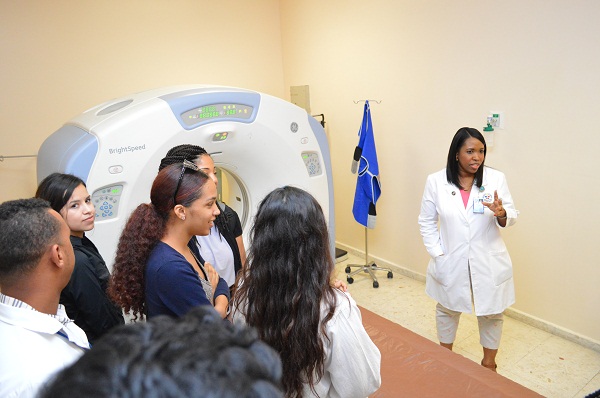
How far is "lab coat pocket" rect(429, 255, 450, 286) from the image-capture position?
2104 mm

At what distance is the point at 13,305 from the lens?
0.90 metres

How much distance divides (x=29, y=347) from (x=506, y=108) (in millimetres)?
2483

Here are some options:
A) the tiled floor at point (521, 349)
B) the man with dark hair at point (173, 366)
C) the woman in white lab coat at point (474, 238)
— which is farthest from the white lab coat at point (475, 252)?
the man with dark hair at point (173, 366)

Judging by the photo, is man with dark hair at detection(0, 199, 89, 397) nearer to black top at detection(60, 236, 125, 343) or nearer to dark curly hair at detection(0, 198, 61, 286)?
dark curly hair at detection(0, 198, 61, 286)

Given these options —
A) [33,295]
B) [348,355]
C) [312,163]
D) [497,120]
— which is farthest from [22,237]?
[497,120]

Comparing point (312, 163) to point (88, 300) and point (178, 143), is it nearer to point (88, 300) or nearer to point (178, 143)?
point (178, 143)

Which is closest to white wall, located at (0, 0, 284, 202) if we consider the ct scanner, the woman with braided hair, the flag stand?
the ct scanner

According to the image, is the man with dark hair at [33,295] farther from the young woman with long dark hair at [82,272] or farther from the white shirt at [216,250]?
the white shirt at [216,250]

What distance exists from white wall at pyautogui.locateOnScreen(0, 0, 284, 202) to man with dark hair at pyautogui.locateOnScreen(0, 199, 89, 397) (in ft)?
7.15

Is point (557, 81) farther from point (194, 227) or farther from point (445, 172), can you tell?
point (194, 227)

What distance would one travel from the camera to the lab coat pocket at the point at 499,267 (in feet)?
6.65

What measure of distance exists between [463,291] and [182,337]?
1.92m

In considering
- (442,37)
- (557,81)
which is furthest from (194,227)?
(442,37)

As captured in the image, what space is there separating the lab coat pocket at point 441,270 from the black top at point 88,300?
4.72 feet
